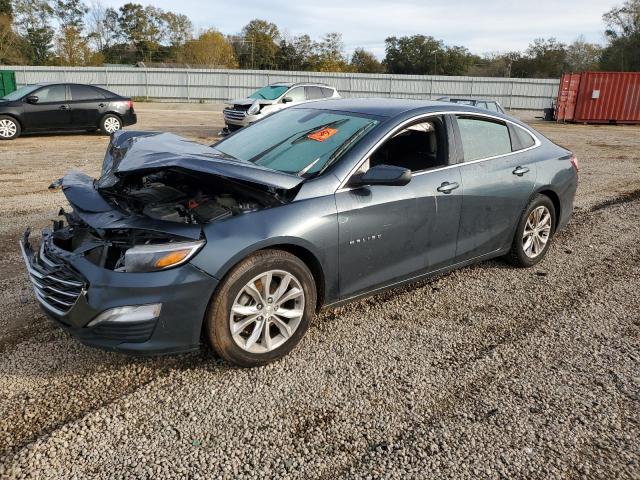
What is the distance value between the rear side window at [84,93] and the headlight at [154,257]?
13.1 meters

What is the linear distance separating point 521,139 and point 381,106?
61.8 inches

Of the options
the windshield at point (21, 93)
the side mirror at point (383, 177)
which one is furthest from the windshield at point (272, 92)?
the side mirror at point (383, 177)

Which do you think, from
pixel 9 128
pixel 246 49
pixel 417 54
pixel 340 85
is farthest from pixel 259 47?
pixel 9 128

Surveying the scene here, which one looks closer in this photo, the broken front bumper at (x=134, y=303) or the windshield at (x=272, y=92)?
the broken front bumper at (x=134, y=303)

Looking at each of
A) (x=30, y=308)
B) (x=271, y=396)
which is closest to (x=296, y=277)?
(x=271, y=396)

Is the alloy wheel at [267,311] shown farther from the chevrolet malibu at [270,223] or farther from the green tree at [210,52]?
the green tree at [210,52]

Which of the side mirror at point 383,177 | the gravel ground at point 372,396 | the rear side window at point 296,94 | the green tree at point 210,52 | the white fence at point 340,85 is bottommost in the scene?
the gravel ground at point 372,396

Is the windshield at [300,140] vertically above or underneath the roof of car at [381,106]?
underneath

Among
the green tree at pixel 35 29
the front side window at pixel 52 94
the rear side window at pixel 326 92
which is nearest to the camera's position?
the front side window at pixel 52 94

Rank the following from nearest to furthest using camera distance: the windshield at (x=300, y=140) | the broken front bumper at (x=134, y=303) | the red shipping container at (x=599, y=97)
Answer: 1. the broken front bumper at (x=134, y=303)
2. the windshield at (x=300, y=140)
3. the red shipping container at (x=599, y=97)

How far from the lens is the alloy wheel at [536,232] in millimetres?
4781

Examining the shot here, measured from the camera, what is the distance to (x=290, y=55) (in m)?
69.6

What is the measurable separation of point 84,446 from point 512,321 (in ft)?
9.90

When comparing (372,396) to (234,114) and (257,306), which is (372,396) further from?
(234,114)
